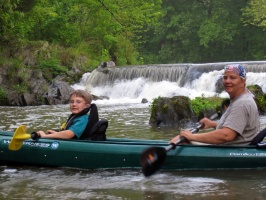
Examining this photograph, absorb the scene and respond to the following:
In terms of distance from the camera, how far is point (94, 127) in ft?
20.7

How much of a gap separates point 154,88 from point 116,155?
13872 mm

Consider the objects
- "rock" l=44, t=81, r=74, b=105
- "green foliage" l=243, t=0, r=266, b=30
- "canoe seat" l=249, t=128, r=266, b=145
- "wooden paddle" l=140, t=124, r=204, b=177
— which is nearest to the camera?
"wooden paddle" l=140, t=124, r=204, b=177

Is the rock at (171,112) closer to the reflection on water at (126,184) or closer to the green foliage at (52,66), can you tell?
the reflection on water at (126,184)

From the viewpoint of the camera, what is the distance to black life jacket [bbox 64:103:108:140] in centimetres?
623

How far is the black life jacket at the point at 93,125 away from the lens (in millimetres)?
6227

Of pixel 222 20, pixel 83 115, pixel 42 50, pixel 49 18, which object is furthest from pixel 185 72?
pixel 222 20

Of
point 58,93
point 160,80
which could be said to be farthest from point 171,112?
point 160,80

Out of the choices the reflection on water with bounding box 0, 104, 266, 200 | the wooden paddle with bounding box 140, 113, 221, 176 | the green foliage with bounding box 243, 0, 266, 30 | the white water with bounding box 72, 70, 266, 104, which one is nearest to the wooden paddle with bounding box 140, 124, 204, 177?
the wooden paddle with bounding box 140, 113, 221, 176

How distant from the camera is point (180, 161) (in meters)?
5.97

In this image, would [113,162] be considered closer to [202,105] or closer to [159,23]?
[202,105]

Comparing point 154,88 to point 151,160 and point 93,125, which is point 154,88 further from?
point 151,160

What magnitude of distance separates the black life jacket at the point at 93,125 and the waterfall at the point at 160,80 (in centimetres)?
1224

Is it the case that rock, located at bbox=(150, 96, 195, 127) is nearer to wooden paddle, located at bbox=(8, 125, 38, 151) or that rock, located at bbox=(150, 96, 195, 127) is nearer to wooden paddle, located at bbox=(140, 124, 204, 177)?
wooden paddle, located at bbox=(8, 125, 38, 151)

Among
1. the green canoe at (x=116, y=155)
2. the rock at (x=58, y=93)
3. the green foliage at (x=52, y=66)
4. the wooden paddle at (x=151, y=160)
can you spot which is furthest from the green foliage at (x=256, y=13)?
the wooden paddle at (x=151, y=160)
